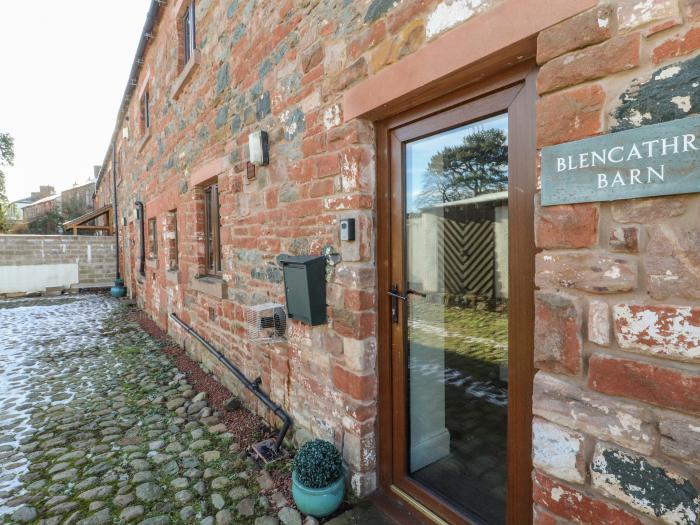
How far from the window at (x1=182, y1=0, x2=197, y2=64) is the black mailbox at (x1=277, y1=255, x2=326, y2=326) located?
4888 millimetres

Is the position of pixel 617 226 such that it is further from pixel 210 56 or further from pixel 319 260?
pixel 210 56

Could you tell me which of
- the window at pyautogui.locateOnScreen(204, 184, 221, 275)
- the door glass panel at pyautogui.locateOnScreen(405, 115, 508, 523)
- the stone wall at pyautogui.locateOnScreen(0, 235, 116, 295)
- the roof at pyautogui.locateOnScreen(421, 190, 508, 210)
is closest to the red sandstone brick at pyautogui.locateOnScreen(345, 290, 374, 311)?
the door glass panel at pyautogui.locateOnScreen(405, 115, 508, 523)

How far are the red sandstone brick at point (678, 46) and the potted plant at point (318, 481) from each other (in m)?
2.41

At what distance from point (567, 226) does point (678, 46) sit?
570 millimetres

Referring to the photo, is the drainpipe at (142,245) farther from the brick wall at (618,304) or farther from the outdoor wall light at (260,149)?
the brick wall at (618,304)

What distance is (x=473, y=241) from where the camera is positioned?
234cm

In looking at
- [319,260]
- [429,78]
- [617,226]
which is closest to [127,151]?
[319,260]

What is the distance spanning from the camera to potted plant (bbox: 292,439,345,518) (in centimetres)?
228

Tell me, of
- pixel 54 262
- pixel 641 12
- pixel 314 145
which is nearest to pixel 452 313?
pixel 314 145

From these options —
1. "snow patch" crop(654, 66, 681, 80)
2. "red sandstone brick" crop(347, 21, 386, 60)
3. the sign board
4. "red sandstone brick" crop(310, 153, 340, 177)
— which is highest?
"red sandstone brick" crop(347, 21, 386, 60)

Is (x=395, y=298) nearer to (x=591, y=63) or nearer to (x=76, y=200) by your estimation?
(x=591, y=63)

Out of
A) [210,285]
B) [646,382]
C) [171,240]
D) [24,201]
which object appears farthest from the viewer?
[24,201]

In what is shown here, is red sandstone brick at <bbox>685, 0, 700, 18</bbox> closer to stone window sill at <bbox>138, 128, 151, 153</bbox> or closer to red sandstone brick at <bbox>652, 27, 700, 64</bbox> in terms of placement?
red sandstone brick at <bbox>652, 27, 700, 64</bbox>

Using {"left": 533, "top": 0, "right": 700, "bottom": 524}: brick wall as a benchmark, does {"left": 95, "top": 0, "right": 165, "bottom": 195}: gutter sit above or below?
above
